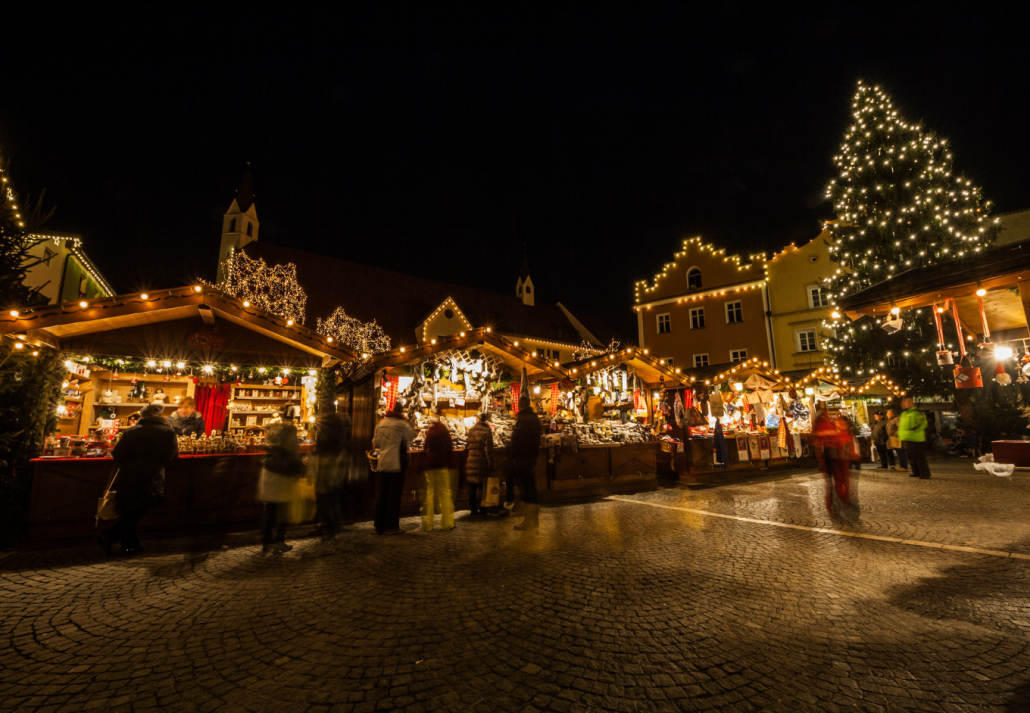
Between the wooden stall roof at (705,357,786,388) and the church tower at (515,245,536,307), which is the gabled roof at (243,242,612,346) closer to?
the church tower at (515,245,536,307)

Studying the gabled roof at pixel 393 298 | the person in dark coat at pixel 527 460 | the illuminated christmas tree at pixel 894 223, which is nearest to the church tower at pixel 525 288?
the gabled roof at pixel 393 298

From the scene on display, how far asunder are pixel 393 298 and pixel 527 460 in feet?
86.3

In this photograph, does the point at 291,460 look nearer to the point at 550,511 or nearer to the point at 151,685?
the point at 151,685

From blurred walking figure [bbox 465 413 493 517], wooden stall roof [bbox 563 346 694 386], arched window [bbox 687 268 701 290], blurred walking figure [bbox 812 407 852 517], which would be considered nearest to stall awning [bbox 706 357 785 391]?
wooden stall roof [bbox 563 346 694 386]

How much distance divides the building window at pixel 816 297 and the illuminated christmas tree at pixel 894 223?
186 inches

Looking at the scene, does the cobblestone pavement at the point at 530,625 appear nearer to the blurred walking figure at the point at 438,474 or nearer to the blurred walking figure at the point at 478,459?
the blurred walking figure at the point at 438,474

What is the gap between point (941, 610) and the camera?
3.56 metres

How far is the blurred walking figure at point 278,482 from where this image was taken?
5.58m

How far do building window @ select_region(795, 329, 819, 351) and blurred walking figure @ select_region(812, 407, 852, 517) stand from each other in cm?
1888

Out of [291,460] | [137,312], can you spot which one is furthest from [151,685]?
[137,312]

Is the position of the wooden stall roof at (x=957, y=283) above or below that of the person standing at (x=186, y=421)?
above

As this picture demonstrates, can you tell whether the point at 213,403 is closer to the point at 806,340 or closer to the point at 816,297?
the point at 806,340

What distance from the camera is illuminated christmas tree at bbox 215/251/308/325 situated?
22.8 m

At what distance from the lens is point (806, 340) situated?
2381cm
